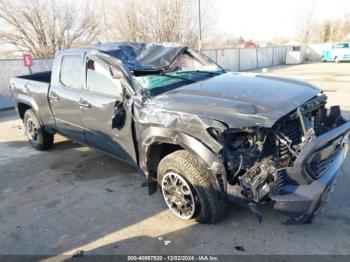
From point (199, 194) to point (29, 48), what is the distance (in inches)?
781

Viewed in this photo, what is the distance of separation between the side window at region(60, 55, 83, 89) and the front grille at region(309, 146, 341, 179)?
3.19 m

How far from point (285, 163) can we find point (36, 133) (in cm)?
479

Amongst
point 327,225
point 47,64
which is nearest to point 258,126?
point 327,225

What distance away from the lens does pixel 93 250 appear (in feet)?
9.94

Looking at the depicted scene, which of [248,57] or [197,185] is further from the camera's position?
[248,57]

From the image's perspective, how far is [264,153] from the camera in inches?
112

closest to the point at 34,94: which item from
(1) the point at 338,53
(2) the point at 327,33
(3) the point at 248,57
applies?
(3) the point at 248,57

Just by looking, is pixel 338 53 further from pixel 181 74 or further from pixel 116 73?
pixel 116 73

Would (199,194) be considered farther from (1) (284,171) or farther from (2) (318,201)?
(2) (318,201)

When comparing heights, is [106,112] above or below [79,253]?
above

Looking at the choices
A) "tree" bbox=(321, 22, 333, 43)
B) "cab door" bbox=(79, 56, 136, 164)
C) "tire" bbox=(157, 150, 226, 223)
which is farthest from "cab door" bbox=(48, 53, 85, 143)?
"tree" bbox=(321, 22, 333, 43)

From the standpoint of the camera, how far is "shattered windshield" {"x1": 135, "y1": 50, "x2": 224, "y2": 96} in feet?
11.9

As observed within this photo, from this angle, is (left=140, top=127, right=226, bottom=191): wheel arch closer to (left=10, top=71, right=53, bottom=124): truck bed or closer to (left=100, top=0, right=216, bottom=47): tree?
(left=10, top=71, right=53, bottom=124): truck bed

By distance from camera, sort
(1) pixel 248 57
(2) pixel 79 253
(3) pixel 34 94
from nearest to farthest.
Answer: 1. (2) pixel 79 253
2. (3) pixel 34 94
3. (1) pixel 248 57
